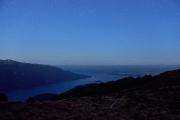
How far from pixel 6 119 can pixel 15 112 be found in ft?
2.62

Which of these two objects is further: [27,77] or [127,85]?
[27,77]

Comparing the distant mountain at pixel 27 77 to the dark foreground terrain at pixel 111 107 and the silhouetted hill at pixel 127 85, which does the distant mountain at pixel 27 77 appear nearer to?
the silhouetted hill at pixel 127 85

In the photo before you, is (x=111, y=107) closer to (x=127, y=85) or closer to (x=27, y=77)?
(x=127, y=85)

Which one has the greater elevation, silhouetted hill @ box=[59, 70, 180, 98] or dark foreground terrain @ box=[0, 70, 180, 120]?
silhouetted hill @ box=[59, 70, 180, 98]

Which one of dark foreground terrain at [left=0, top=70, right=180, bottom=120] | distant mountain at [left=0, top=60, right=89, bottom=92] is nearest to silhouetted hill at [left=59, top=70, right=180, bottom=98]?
dark foreground terrain at [left=0, top=70, right=180, bottom=120]

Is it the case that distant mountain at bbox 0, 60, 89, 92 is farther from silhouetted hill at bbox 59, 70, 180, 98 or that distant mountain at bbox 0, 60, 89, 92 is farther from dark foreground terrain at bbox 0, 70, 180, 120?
dark foreground terrain at bbox 0, 70, 180, 120

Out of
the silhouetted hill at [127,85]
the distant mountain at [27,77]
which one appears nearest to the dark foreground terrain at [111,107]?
the silhouetted hill at [127,85]

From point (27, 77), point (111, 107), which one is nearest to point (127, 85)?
point (111, 107)

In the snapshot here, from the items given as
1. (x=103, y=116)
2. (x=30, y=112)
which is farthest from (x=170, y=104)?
(x=30, y=112)

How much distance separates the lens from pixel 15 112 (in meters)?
11.5

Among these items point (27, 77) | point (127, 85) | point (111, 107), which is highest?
point (127, 85)

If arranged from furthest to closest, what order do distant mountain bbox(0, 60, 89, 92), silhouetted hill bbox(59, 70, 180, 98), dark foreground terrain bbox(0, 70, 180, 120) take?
distant mountain bbox(0, 60, 89, 92) < silhouetted hill bbox(59, 70, 180, 98) < dark foreground terrain bbox(0, 70, 180, 120)

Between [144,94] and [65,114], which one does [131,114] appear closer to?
[65,114]

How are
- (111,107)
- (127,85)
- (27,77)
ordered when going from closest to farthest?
(111,107) → (127,85) → (27,77)
